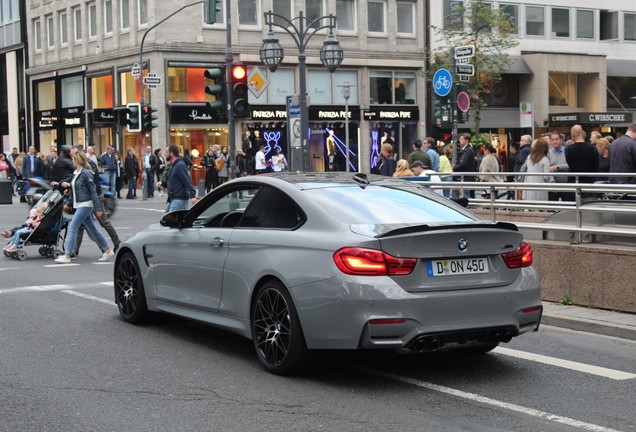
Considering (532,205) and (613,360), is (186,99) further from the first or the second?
(613,360)

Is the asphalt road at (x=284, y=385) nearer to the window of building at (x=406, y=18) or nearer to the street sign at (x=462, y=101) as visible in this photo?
the street sign at (x=462, y=101)

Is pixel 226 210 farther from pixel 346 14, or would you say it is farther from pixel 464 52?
pixel 346 14

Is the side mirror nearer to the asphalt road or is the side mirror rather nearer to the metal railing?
the asphalt road

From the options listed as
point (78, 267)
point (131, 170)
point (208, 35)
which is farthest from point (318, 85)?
point (78, 267)

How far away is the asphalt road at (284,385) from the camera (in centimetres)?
615

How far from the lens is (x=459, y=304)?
6.97 metres

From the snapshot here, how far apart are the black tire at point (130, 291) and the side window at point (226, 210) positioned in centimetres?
118

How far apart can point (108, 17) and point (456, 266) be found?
45.2m

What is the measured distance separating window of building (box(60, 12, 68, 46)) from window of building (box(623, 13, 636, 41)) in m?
32.2

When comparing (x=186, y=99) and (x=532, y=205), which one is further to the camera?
(x=186, y=99)

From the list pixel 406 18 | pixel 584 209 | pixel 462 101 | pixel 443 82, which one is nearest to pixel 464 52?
pixel 443 82

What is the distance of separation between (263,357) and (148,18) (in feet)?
130

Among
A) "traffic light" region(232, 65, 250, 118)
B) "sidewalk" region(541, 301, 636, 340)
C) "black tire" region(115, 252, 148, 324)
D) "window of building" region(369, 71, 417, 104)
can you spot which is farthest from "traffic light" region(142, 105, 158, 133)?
"sidewalk" region(541, 301, 636, 340)

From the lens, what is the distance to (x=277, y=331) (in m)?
7.36
